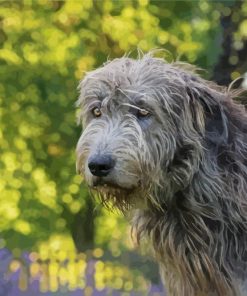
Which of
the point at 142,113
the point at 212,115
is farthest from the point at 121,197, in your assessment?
the point at 212,115

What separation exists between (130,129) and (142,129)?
78mm

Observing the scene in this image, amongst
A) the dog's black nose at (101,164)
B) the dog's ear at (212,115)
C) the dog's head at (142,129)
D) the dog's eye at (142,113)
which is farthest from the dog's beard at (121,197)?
the dog's ear at (212,115)

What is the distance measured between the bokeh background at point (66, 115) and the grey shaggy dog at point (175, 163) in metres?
1.74

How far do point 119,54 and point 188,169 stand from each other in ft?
7.65

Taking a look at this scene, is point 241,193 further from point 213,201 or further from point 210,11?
point 210,11

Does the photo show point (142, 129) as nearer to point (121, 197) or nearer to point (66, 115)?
point (121, 197)

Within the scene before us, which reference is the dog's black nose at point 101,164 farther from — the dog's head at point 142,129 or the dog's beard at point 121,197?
the dog's beard at point 121,197

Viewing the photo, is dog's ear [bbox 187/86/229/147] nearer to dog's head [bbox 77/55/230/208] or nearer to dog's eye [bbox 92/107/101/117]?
dog's head [bbox 77/55/230/208]

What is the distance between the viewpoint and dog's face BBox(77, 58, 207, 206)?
333 cm

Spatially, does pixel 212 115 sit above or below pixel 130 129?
above

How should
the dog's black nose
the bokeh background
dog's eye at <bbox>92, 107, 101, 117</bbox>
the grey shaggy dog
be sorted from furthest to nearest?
1. the bokeh background
2. dog's eye at <bbox>92, 107, 101, 117</bbox>
3. the grey shaggy dog
4. the dog's black nose

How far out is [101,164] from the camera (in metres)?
3.29

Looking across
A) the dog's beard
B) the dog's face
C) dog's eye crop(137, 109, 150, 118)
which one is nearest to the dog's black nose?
the dog's face

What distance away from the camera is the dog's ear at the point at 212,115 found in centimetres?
363
